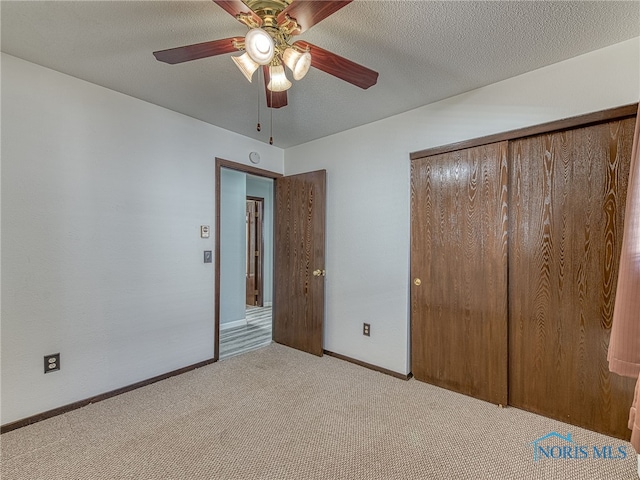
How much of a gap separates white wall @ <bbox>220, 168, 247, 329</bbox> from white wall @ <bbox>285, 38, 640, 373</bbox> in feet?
3.31

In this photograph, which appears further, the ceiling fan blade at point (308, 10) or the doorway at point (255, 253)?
the doorway at point (255, 253)

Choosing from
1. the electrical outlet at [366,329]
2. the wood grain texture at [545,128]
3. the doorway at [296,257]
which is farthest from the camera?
the doorway at [296,257]

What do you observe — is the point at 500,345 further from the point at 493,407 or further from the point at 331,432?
the point at 331,432

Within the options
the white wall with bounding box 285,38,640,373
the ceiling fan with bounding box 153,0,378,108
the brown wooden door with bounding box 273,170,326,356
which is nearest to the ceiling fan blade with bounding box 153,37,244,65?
the ceiling fan with bounding box 153,0,378,108

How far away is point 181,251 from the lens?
277 centimetres

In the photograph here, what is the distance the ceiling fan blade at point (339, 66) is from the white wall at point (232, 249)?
A: 2.92 meters

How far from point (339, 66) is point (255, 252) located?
4425mm

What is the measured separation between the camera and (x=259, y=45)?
1247 millimetres

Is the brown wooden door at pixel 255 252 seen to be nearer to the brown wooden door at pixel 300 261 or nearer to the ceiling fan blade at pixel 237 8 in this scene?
the brown wooden door at pixel 300 261

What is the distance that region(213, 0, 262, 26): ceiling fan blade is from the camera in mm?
1189

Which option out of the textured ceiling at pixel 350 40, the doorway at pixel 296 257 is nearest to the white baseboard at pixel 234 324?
the doorway at pixel 296 257

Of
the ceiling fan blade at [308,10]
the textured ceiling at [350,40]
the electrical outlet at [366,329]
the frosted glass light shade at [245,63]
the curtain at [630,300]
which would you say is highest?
the textured ceiling at [350,40]

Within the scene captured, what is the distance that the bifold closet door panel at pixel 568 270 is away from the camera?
1832mm

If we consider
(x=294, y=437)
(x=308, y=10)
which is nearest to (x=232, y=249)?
(x=294, y=437)
